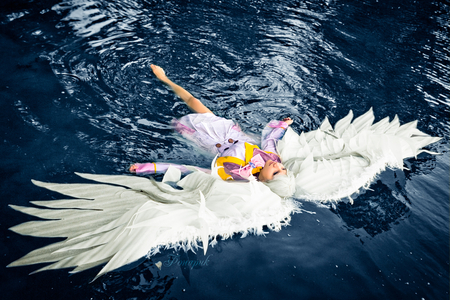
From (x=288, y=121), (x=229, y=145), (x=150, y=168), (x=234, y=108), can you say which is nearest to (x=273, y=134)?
(x=288, y=121)

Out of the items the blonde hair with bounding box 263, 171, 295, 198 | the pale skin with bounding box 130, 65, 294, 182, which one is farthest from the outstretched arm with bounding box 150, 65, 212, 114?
the blonde hair with bounding box 263, 171, 295, 198

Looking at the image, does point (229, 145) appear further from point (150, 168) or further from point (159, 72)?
point (159, 72)

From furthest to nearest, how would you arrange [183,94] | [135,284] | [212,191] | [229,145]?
[183,94] < [229,145] < [212,191] < [135,284]

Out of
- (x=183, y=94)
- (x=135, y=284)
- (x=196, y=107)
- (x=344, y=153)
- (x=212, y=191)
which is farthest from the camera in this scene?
(x=183, y=94)

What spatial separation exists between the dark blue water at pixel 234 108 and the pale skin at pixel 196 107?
0.30 ft

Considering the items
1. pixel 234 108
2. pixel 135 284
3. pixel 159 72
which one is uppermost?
pixel 159 72

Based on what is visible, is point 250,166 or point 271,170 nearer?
point 271,170

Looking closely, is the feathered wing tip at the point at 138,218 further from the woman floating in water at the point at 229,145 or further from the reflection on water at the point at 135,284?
the woman floating in water at the point at 229,145

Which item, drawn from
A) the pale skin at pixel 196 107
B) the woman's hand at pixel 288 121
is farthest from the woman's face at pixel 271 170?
the woman's hand at pixel 288 121

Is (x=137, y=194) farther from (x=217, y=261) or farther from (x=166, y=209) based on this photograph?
(x=217, y=261)

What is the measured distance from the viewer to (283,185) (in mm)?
1802

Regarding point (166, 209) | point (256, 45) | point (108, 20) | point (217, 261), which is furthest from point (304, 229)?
point (108, 20)

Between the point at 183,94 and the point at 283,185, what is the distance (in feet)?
4.26

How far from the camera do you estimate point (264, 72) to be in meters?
3.05
